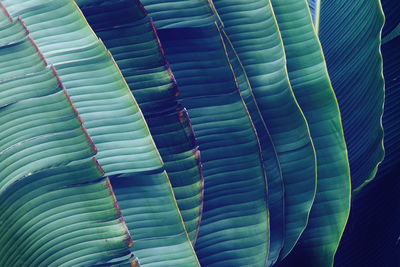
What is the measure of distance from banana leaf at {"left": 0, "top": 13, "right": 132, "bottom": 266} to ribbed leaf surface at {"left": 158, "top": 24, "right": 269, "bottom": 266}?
8.3 inches

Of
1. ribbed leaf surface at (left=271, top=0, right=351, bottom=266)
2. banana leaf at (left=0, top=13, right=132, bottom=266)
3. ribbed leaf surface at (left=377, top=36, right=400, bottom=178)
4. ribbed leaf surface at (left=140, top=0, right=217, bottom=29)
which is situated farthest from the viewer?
ribbed leaf surface at (left=377, top=36, right=400, bottom=178)

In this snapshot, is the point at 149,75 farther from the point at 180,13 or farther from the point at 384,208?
the point at 384,208

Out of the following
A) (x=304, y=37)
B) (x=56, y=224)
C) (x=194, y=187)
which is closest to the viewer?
(x=56, y=224)

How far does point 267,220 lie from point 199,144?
19cm

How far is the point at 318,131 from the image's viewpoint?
835 millimetres

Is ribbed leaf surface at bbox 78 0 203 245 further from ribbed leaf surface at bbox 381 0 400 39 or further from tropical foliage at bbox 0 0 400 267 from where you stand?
ribbed leaf surface at bbox 381 0 400 39

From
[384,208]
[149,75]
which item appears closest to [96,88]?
[149,75]

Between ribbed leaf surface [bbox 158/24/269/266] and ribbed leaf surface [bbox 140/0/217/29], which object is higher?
ribbed leaf surface [bbox 140/0/217/29]

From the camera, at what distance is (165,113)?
0.64m

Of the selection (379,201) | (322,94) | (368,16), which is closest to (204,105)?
(322,94)

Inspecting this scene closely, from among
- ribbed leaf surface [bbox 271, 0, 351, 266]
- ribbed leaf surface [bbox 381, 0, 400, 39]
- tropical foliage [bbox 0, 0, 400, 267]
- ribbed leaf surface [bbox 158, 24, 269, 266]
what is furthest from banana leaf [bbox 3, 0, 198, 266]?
ribbed leaf surface [bbox 381, 0, 400, 39]

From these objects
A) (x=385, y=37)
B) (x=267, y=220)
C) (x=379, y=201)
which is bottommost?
(x=379, y=201)

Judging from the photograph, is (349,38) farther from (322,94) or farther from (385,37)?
A: (322,94)

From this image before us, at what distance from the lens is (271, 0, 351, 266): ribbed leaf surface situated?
0.79 meters
